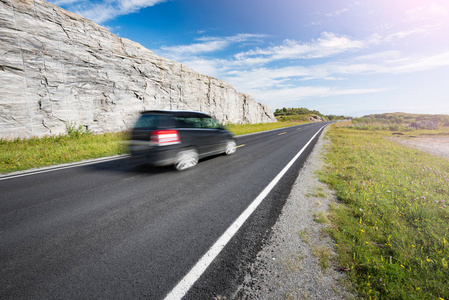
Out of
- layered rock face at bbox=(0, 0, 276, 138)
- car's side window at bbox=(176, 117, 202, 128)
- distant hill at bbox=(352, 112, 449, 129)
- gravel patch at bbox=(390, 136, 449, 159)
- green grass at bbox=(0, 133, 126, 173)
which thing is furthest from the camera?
distant hill at bbox=(352, 112, 449, 129)

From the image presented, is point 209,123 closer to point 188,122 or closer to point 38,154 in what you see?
point 188,122

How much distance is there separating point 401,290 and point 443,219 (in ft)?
8.23

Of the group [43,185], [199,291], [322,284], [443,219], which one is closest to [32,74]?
[43,185]

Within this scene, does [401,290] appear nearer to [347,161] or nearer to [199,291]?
[199,291]

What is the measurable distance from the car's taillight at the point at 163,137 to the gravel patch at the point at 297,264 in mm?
3656

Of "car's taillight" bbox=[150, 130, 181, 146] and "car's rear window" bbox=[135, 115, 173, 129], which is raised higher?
"car's rear window" bbox=[135, 115, 173, 129]

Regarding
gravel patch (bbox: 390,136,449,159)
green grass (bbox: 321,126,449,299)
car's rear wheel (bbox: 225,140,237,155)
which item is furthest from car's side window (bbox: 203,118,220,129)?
gravel patch (bbox: 390,136,449,159)

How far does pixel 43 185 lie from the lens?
444cm

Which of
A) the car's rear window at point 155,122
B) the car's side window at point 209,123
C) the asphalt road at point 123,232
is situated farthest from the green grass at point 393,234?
the car's rear window at point 155,122

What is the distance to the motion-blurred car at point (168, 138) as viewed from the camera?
17.4 feet

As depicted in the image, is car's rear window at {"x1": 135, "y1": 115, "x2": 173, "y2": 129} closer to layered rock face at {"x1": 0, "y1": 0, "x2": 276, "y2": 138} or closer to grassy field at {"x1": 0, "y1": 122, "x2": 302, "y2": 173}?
grassy field at {"x1": 0, "y1": 122, "x2": 302, "y2": 173}

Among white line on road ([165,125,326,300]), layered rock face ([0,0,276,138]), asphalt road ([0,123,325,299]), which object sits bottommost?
white line on road ([165,125,326,300])

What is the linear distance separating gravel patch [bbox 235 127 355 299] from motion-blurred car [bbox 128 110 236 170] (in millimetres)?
3589

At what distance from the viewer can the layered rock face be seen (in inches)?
A: 393
